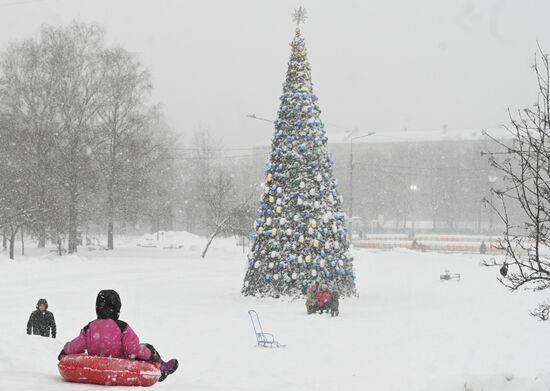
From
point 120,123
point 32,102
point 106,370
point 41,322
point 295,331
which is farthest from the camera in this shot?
point 120,123

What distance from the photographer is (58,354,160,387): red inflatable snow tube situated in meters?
6.02

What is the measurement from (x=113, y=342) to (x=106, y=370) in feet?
0.85

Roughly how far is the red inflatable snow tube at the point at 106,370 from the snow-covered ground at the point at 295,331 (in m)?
0.14

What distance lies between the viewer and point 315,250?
66.0 ft

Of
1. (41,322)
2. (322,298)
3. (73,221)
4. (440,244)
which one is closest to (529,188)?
(41,322)

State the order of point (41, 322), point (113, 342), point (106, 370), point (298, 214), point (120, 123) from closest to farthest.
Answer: point (106, 370) → point (113, 342) → point (41, 322) → point (298, 214) → point (120, 123)

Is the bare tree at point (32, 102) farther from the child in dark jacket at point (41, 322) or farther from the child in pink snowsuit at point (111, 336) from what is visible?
the child in pink snowsuit at point (111, 336)

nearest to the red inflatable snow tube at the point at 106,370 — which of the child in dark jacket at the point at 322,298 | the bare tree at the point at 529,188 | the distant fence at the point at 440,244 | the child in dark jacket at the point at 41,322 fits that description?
the bare tree at the point at 529,188

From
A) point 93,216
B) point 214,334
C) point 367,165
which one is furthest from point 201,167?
point 214,334

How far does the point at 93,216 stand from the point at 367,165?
52.7 m

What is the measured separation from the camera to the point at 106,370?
6.01 metres

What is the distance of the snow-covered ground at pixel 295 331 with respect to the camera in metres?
9.96

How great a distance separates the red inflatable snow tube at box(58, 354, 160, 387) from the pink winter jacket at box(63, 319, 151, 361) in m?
0.09

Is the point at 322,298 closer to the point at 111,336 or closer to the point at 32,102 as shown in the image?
the point at 111,336
